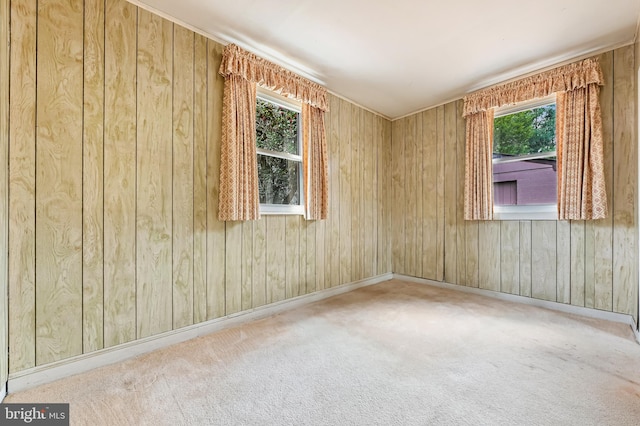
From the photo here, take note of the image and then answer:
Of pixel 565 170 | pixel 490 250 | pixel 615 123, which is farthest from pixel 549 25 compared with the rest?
pixel 490 250

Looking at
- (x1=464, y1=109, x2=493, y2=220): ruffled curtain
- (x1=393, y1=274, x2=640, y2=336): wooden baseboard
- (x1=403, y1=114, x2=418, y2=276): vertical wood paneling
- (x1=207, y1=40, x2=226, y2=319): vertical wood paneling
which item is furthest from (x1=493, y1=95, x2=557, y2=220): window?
(x1=207, y1=40, x2=226, y2=319): vertical wood paneling

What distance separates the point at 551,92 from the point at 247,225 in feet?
10.7

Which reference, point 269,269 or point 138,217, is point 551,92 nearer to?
point 269,269

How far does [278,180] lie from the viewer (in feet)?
9.42

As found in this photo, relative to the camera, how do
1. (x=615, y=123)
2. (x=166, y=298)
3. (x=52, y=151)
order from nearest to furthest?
(x=52, y=151), (x=166, y=298), (x=615, y=123)

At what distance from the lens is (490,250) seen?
10.8 ft

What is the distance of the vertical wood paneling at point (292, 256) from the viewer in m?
2.90

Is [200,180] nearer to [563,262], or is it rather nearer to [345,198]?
[345,198]

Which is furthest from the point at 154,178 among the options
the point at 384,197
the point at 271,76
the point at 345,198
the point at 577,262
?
the point at 577,262

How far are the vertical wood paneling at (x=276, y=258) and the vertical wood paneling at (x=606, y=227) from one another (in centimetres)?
298

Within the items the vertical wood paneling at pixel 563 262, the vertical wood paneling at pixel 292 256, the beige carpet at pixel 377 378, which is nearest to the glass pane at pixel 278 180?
the vertical wood paneling at pixel 292 256

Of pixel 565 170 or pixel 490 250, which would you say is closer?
pixel 565 170

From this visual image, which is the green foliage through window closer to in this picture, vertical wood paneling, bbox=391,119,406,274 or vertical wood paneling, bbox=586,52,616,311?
vertical wood paneling, bbox=391,119,406,274

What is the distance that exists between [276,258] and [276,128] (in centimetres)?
134
